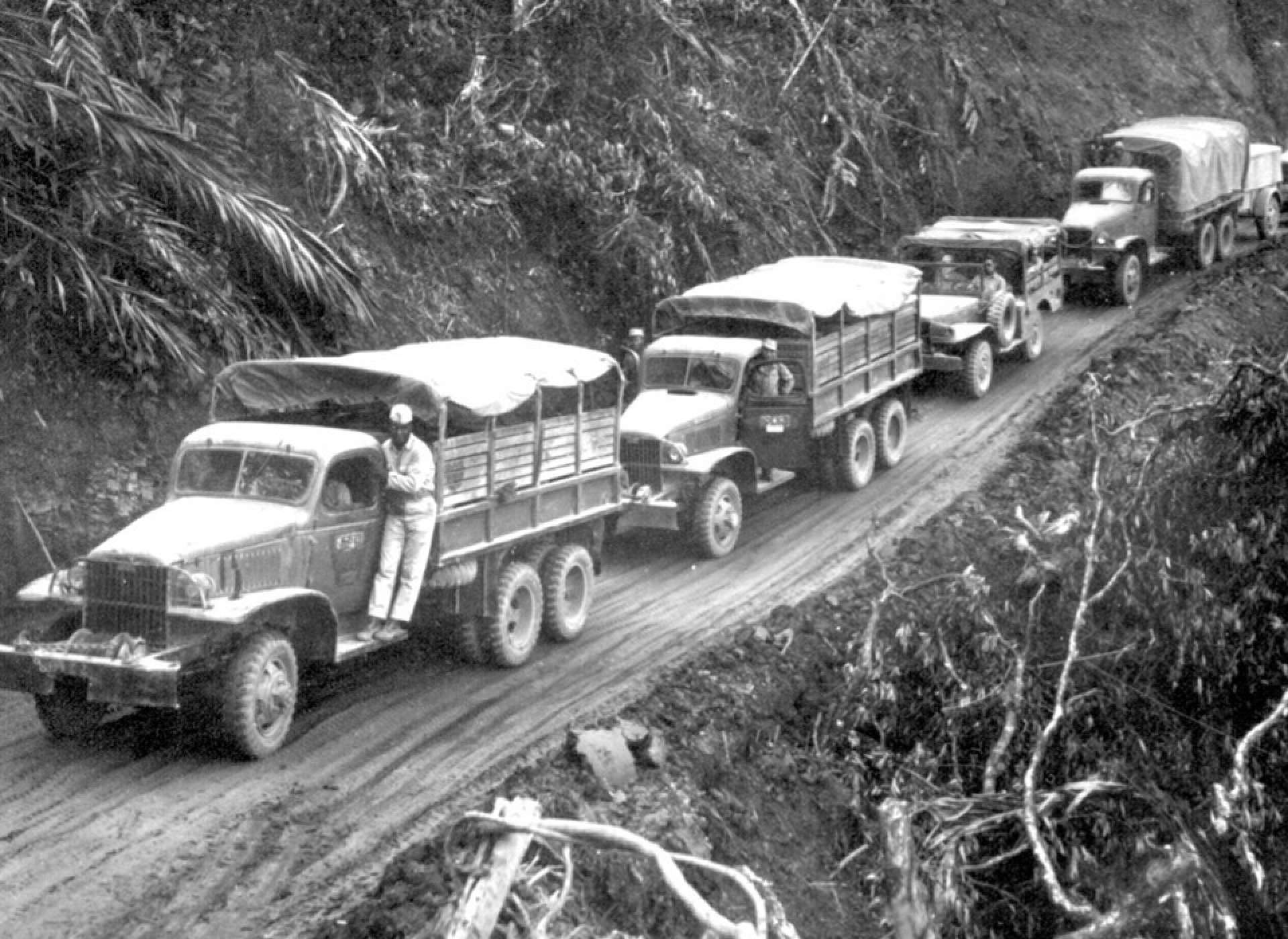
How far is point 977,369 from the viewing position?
20.0 m

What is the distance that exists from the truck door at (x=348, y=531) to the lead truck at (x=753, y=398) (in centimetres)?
359

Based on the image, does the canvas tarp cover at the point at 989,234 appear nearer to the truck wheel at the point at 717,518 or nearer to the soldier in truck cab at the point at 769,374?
the soldier in truck cab at the point at 769,374

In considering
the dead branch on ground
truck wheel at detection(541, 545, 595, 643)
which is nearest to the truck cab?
truck wheel at detection(541, 545, 595, 643)

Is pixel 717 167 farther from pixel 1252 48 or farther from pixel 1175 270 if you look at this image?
pixel 1252 48

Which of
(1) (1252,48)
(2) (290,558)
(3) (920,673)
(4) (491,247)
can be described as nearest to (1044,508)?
(3) (920,673)

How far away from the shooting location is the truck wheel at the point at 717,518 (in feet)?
48.5

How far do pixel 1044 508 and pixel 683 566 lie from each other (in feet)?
11.4

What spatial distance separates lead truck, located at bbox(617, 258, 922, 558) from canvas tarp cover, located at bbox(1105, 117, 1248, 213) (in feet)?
28.6

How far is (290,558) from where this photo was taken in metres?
10.7

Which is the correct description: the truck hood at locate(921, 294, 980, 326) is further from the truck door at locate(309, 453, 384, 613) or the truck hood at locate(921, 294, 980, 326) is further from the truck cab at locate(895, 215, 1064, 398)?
the truck door at locate(309, 453, 384, 613)

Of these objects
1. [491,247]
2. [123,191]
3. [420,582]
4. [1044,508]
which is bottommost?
[1044,508]

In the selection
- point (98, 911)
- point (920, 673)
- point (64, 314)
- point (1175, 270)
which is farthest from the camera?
point (1175, 270)

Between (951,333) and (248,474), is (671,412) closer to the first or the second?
(248,474)

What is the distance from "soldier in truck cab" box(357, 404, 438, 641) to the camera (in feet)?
36.6
